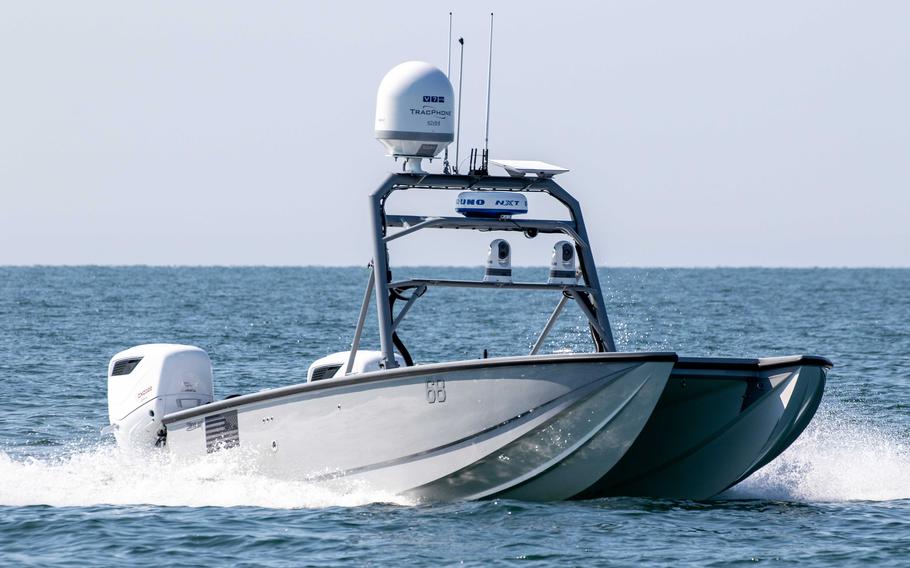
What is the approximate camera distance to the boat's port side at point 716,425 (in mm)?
11672

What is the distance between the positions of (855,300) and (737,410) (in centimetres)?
6123

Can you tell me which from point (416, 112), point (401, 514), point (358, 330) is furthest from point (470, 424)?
point (416, 112)

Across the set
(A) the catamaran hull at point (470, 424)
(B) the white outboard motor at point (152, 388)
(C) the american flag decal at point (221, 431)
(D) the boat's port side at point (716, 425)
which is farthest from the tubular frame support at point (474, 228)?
(B) the white outboard motor at point (152, 388)

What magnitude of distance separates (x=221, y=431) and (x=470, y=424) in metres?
2.52

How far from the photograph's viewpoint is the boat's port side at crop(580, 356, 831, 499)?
1167cm

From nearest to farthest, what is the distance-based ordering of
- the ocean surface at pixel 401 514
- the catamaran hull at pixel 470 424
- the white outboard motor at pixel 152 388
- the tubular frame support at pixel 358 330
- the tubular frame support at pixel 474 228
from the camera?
the ocean surface at pixel 401 514
the catamaran hull at pixel 470 424
the tubular frame support at pixel 474 228
the tubular frame support at pixel 358 330
the white outboard motor at pixel 152 388

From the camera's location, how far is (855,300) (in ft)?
231

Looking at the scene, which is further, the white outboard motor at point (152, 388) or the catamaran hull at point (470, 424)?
the white outboard motor at point (152, 388)

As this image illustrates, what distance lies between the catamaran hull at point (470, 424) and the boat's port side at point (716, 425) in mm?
629

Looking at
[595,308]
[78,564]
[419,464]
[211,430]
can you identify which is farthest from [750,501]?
[78,564]

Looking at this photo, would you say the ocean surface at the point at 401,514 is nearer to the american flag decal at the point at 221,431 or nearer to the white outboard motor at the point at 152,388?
the american flag decal at the point at 221,431

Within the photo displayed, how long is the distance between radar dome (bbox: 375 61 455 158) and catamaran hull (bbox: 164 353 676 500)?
216cm

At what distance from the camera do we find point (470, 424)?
36.8 ft

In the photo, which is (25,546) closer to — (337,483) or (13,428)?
(337,483)
